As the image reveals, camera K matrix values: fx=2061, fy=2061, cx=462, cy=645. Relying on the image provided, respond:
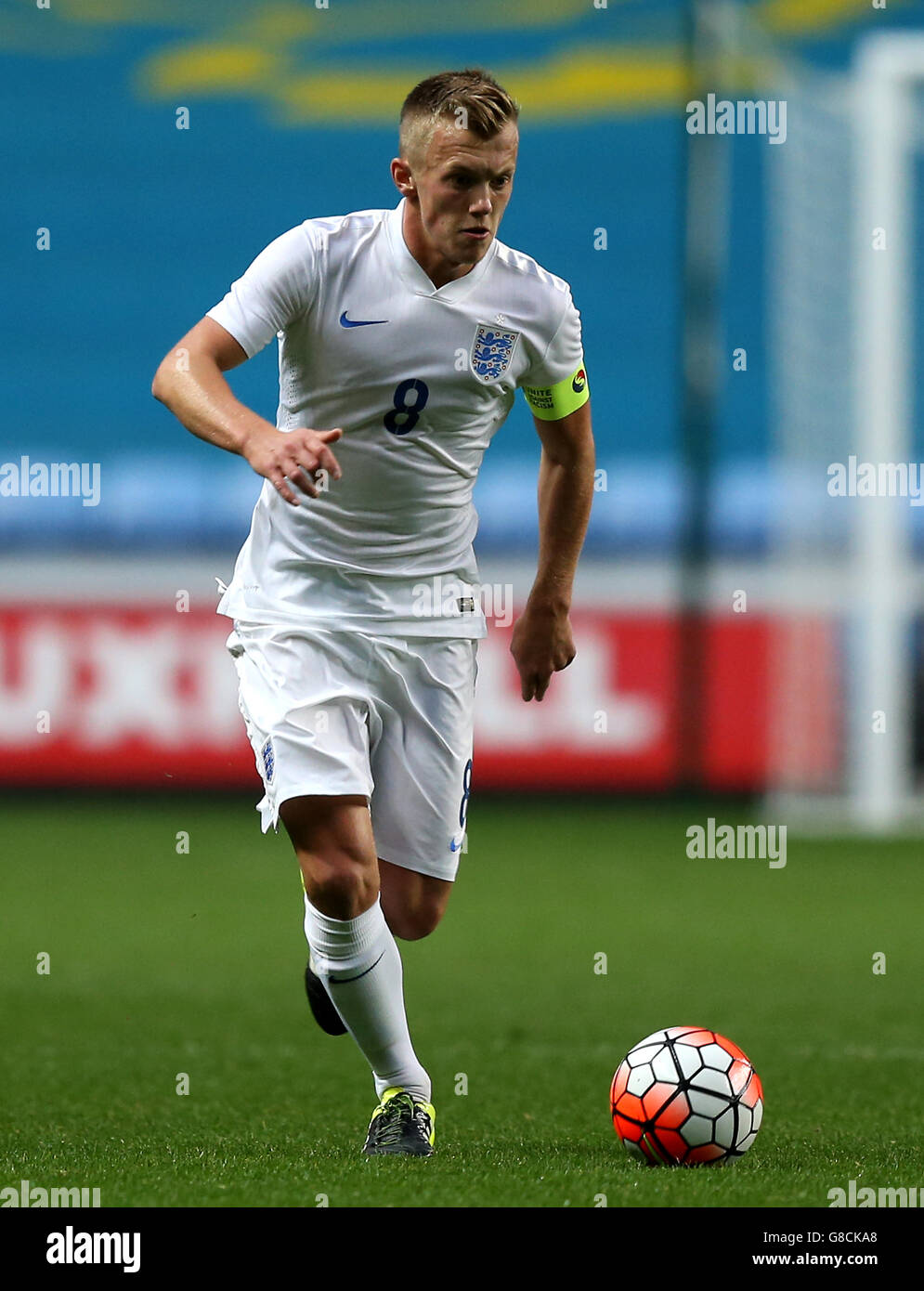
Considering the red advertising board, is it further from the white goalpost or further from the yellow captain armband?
the yellow captain armband

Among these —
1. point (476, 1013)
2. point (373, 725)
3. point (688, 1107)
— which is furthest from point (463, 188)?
point (476, 1013)

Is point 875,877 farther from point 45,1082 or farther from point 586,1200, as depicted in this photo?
point 586,1200

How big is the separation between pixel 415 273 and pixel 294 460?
920 millimetres

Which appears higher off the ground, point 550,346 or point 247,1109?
point 550,346

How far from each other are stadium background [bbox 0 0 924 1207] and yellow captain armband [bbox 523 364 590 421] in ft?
5.79

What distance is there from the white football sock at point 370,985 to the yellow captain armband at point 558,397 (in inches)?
51.3

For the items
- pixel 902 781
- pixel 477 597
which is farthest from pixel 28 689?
pixel 477 597

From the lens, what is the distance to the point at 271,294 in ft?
15.0

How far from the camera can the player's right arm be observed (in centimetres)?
402

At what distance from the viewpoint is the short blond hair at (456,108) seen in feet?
14.6

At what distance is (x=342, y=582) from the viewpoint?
4852 mm

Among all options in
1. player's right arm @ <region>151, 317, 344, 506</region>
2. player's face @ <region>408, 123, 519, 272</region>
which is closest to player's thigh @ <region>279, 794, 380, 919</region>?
player's right arm @ <region>151, 317, 344, 506</region>

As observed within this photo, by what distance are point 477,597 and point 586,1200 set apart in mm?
1655

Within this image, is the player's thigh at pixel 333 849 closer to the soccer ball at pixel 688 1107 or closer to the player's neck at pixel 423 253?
the soccer ball at pixel 688 1107
